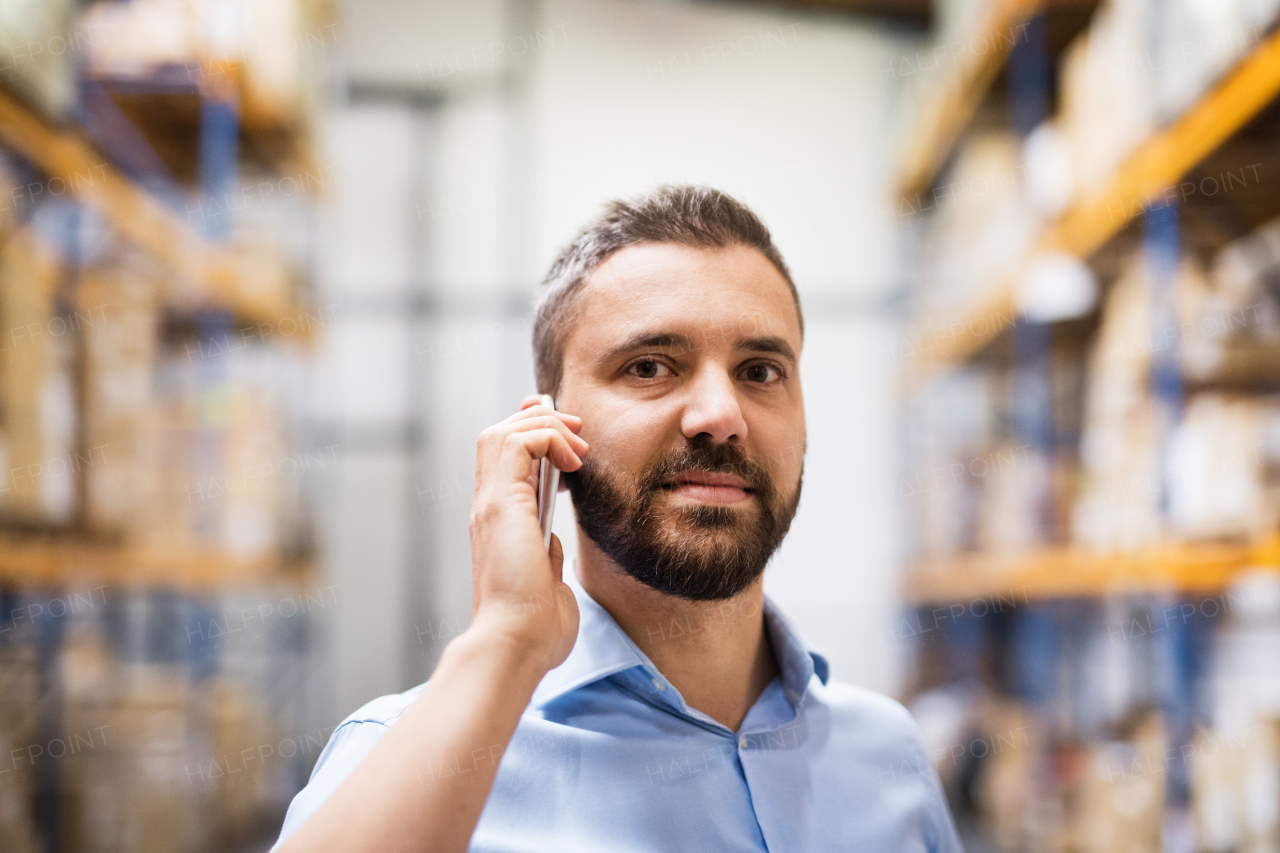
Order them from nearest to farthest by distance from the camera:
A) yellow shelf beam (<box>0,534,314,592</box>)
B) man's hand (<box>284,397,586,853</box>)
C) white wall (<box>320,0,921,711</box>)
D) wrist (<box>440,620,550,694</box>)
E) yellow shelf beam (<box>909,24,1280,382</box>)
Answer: man's hand (<box>284,397,586,853</box>)
wrist (<box>440,620,550,694</box>)
yellow shelf beam (<box>909,24,1280,382</box>)
yellow shelf beam (<box>0,534,314,592</box>)
white wall (<box>320,0,921,711</box>)

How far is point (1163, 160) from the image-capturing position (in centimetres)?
204

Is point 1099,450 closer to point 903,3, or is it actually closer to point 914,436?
point 914,436

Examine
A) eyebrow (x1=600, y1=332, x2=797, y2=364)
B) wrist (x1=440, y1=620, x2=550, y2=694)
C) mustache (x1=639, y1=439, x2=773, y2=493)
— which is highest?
eyebrow (x1=600, y1=332, x2=797, y2=364)

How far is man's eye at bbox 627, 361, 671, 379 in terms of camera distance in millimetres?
1345

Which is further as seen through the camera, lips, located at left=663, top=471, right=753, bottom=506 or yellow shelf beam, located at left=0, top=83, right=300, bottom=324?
yellow shelf beam, located at left=0, top=83, right=300, bottom=324

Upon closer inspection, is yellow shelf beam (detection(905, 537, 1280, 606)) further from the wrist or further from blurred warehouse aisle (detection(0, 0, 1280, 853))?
the wrist

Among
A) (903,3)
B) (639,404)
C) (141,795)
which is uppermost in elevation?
(903,3)

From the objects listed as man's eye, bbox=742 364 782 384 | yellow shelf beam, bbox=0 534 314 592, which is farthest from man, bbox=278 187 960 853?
yellow shelf beam, bbox=0 534 314 592

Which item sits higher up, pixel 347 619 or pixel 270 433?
pixel 270 433

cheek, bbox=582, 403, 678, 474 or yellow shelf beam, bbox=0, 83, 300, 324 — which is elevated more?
yellow shelf beam, bbox=0, 83, 300, 324

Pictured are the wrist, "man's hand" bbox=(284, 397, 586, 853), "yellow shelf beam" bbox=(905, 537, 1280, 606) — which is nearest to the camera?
"man's hand" bbox=(284, 397, 586, 853)

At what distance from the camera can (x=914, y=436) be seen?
4945 millimetres

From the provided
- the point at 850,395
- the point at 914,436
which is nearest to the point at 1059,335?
the point at 914,436

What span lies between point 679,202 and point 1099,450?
5.44ft
